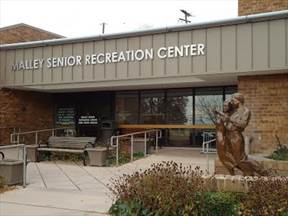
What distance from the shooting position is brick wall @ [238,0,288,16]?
1360 cm

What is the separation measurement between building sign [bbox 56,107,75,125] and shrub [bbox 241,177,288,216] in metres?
14.6

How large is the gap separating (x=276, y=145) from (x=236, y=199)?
6579 millimetres

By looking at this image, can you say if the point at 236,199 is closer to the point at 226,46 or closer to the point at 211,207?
the point at 211,207

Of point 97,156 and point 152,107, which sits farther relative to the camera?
point 152,107

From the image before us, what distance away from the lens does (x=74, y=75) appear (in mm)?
16344

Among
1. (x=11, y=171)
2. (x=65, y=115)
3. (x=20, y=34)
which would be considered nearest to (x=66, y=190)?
(x=11, y=171)

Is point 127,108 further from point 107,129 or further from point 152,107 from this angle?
point 107,129

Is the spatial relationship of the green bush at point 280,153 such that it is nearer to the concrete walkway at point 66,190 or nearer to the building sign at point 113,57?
the concrete walkway at point 66,190

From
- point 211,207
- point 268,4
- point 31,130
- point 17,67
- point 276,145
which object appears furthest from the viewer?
point 31,130

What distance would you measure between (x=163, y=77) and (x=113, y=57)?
201 centimetres

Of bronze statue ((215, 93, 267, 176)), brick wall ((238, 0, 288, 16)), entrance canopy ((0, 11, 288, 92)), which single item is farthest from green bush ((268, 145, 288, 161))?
brick wall ((238, 0, 288, 16))

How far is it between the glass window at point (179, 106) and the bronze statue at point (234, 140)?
10030mm

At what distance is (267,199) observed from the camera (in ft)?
19.8

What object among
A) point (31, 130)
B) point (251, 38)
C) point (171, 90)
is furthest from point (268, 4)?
point (31, 130)
